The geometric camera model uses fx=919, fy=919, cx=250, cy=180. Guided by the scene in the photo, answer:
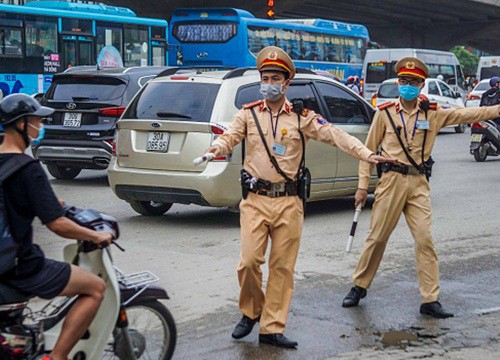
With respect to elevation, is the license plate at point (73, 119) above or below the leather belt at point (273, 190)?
below

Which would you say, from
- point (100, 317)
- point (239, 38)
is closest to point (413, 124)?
point (100, 317)

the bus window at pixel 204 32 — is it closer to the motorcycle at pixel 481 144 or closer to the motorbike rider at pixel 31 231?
the motorcycle at pixel 481 144

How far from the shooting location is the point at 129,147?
1000cm

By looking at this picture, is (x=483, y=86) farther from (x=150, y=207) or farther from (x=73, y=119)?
(x=150, y=207)

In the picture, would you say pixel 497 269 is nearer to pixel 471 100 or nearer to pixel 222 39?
pixel 471 100

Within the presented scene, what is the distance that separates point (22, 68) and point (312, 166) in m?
14.0

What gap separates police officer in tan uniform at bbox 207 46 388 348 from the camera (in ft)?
18.7

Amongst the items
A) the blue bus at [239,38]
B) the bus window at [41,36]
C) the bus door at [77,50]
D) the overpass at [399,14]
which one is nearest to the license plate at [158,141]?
the bus window at [41,36]

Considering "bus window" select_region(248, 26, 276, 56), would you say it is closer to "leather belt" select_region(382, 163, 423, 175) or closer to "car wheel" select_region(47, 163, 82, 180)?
"car wheel" select_region(47, 163, 82, 180)

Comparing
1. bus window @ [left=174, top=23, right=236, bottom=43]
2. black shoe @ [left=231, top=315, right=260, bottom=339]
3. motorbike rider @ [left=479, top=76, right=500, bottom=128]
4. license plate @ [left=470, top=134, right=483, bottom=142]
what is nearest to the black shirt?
black shoe @ [left=231, top=315, right=260, bottom=339]

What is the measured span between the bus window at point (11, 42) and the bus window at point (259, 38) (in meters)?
10.5

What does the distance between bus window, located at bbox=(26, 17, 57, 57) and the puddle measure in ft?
60.6

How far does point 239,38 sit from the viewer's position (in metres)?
31.0

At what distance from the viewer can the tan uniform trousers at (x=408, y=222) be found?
651 centimetres
